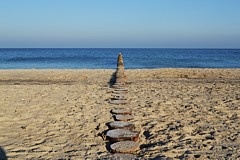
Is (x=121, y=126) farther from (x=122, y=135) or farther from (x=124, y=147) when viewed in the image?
(x=124, y=147)

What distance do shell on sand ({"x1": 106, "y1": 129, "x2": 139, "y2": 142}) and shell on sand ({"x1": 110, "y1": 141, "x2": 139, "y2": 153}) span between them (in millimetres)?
123

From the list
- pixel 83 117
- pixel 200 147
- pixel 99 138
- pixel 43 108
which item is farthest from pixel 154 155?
pixel 43 108

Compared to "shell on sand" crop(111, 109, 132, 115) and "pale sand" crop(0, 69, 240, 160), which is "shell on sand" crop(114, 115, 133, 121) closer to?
"pale sand" crop(0, 69, 240, 160)

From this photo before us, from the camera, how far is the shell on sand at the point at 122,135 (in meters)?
3.31

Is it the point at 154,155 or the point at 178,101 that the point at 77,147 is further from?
the point at 178,101

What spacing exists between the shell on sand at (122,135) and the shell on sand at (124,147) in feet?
0.40

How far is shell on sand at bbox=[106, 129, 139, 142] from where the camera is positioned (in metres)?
3.31

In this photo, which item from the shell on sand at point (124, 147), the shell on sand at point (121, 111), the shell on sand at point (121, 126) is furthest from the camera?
the shell on sand at point (121, 111)

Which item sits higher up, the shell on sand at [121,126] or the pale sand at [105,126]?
the shell on sand at [121,126]

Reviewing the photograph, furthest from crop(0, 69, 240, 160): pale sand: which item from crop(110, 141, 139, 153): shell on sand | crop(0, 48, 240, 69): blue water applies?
crop(0, 48, 240, 69): blue water

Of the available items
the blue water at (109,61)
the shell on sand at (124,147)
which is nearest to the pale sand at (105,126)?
Answer: the shell on sand at (124,147)

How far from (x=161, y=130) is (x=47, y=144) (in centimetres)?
164

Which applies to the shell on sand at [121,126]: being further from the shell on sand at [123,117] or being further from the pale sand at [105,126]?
the shell on sand at [123,117]

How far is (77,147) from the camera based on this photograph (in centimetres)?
322
